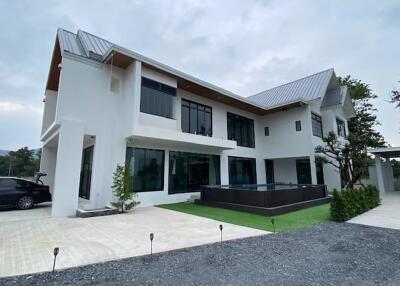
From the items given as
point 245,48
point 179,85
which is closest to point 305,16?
point 245,48

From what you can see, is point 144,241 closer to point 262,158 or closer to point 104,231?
point 104,231

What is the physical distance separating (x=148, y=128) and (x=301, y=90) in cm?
1333

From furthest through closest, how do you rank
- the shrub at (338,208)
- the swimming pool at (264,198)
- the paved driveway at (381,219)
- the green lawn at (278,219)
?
the swimming pool at (264,198), the shrub at (338,208), the paved driveway at (381,219), the green lawn at (278,219)

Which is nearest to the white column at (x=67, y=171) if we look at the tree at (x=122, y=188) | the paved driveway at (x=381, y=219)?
the tree at (x=122, y=188)

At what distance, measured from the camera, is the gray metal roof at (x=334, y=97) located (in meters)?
18.1

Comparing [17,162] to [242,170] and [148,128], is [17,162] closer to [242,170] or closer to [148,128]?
[148,128]

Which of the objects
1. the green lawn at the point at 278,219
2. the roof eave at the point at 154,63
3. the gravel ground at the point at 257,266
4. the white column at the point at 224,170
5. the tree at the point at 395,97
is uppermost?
the tree at the point at 395,97

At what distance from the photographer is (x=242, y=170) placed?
662 inches

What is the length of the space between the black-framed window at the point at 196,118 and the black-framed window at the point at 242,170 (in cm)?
310

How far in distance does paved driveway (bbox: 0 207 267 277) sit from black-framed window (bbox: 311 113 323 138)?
1310 cm

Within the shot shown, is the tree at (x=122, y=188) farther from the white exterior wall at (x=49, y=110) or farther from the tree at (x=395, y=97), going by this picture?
the tree at (x=395, y=97)

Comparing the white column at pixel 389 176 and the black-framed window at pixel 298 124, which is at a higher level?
the black-framed window at pixel 298 124

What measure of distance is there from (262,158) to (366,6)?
38.3 feet

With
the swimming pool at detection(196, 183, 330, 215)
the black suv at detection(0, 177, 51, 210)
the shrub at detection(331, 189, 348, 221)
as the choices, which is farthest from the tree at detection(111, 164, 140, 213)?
the shrub at detection(331, 189, 348, 221)
